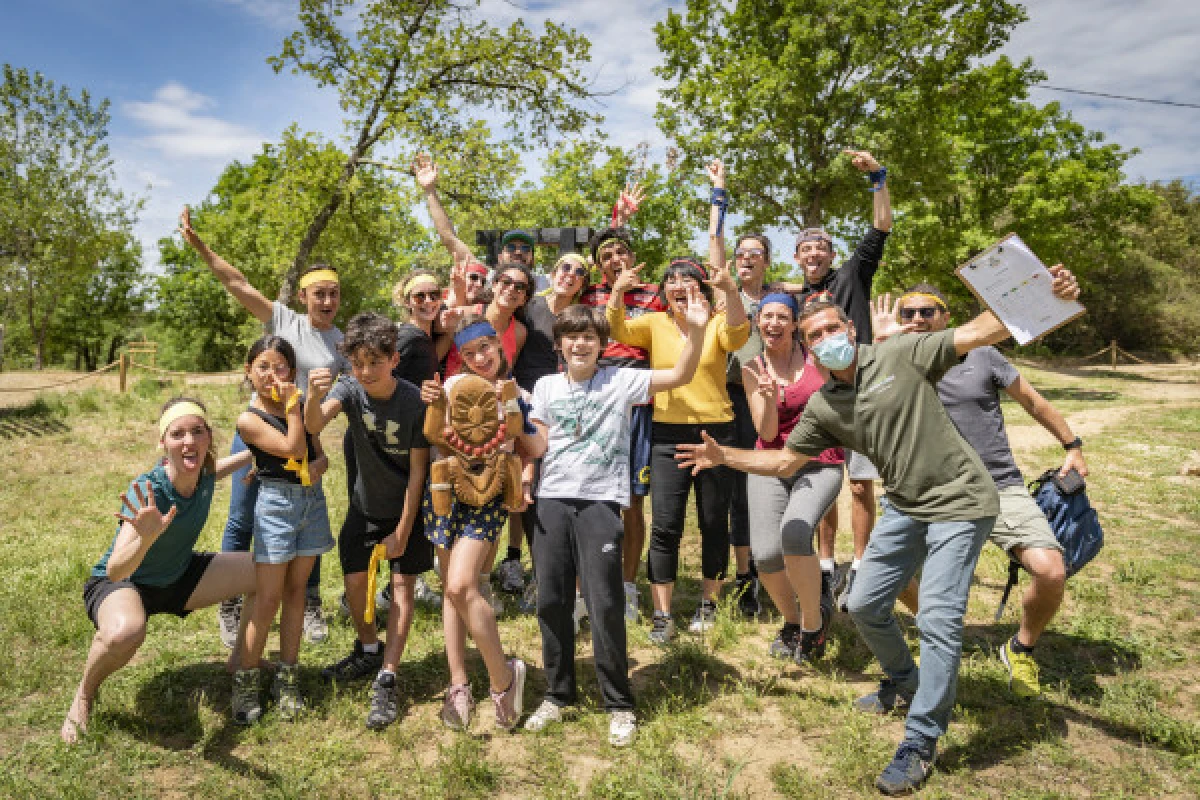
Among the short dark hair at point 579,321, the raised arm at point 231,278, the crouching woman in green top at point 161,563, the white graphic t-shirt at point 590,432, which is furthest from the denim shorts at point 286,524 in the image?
the short dark hair at point 579,321

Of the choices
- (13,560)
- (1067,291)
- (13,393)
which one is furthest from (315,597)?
(13,393)

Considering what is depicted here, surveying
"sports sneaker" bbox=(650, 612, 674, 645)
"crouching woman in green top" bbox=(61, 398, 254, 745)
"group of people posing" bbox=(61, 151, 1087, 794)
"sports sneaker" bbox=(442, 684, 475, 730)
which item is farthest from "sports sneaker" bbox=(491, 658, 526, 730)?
"crouching woman in green top" bbox=(61, 398, 254, 745)

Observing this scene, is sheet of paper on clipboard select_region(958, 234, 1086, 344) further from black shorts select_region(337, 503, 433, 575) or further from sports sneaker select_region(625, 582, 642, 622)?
black shorts select_region(337, 503, 433, 575)

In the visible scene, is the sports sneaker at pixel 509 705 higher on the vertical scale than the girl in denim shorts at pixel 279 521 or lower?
lower

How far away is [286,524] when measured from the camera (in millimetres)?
3951

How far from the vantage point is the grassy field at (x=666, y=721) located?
3229mm

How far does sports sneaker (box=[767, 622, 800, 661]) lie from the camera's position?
4.48m

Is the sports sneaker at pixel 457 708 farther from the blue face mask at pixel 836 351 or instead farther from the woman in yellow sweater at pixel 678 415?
the blue face mask at pixel 836 351

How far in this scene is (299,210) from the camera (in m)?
13.7

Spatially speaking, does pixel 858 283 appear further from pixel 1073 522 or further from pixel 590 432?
pixel 590 432

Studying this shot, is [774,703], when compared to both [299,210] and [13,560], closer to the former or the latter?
[13,560]

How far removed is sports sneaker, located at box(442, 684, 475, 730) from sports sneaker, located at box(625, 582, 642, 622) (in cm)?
147

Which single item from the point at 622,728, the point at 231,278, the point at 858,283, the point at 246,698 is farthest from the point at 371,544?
the point at 858,283

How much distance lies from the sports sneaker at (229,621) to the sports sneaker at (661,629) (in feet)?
9.12
